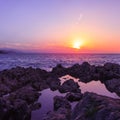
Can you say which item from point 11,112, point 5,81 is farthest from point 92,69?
point 11,112

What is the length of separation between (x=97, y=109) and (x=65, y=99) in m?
12.6

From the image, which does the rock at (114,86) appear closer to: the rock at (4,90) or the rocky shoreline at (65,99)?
the rocky shoreline at (65,99)

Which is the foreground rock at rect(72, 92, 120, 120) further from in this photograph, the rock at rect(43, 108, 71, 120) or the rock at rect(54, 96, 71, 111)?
the rock at rect(54, 96, 71, 111)

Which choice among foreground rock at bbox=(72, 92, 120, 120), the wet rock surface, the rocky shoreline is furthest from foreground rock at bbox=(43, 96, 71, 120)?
foreground rock at bbox=(72, 92, 120, 120)

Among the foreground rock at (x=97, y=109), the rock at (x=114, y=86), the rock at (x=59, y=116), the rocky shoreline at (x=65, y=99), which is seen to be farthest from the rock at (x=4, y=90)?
the foreground rock at (x=97, y=109)

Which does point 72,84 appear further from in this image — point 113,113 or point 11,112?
point 113,113

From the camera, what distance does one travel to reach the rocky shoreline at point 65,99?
29.2 ft

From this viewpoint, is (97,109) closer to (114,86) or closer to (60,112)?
(60,112)

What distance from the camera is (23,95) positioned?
23.3 meters

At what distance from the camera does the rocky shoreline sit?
29.2 feet

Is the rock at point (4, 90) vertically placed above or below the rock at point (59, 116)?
below

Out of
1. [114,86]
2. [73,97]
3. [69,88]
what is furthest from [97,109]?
[114,86]

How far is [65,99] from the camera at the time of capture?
69.8 feet

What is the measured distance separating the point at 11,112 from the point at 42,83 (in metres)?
16.2
